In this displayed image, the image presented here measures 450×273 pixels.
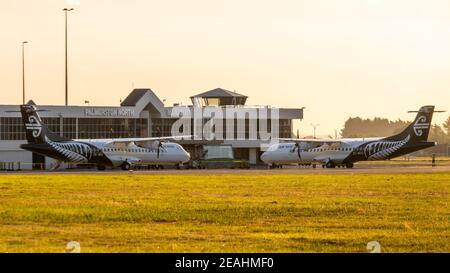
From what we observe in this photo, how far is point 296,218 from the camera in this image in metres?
32.3

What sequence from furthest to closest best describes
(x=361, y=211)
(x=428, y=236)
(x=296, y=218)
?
1. (x=361, y=211)
2. (x=296, y=218)
3. (x=428, y=236)

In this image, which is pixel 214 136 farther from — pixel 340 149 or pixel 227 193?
pixel 227 193

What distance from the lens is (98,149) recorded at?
104m

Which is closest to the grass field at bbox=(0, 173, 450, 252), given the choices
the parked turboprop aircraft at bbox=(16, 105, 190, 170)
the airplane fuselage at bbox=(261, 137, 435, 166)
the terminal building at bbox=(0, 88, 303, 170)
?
the parked turboprop aircraft at bbox=(16, 105, 190, 170)

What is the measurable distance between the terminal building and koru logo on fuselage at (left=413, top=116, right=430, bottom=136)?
31.3 meters

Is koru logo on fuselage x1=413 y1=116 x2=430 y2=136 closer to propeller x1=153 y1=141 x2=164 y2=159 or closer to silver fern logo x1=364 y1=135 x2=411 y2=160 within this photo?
silver fern logo x1=364 y1=135 x2=411 y2=160

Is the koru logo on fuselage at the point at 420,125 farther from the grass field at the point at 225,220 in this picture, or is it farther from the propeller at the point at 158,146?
the grass field at the point at 225,220

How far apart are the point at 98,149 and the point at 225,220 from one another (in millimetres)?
74086

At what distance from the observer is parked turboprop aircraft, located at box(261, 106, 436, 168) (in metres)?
107

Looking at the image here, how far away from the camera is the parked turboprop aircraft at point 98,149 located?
100m

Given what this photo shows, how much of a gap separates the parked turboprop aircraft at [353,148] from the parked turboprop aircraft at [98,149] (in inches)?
463
